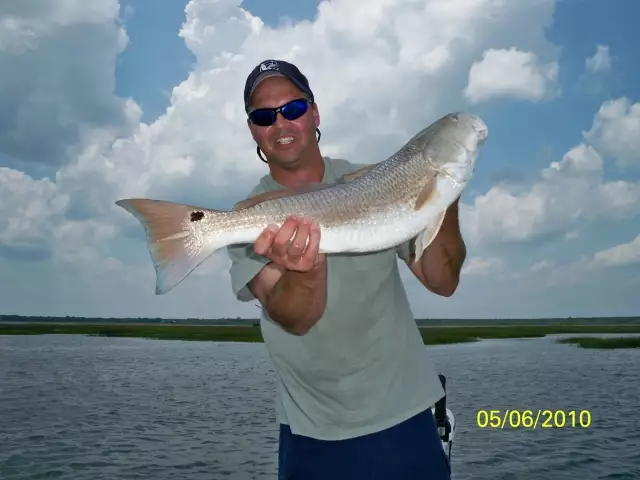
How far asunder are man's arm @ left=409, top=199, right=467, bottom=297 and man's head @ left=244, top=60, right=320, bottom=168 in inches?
46.2

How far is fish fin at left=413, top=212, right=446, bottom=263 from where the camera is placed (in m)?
4.17

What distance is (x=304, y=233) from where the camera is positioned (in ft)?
12.9

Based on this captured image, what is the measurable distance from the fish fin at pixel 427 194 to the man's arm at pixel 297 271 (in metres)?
0.77

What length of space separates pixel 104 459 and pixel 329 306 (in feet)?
47.9

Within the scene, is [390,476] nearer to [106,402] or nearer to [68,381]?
[106,402]

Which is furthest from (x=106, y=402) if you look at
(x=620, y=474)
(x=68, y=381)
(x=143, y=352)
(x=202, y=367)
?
(x=143, y=352)

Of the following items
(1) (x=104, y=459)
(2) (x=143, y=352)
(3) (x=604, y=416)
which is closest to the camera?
(1) (x=104, y=459)

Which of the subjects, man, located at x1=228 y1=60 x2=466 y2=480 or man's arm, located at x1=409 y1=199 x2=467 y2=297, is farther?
man's arm, located at x1=409 y1=199 x2=467 y2=297

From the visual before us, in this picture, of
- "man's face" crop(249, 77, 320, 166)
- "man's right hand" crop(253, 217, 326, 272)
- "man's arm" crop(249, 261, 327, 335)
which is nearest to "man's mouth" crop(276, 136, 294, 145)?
"man's face" crop(249, 77, 320, 166)

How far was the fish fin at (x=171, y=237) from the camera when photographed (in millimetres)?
3893

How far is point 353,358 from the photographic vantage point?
4141 millimetres

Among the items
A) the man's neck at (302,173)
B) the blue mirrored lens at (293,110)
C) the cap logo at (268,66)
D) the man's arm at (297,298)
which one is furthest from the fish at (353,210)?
the cap logo at (268,66)
